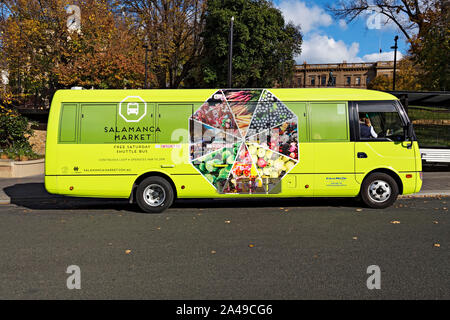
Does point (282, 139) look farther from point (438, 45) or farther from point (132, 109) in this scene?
point (438, 45)

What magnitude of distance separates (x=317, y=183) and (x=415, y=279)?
383 cm

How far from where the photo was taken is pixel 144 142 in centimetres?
763

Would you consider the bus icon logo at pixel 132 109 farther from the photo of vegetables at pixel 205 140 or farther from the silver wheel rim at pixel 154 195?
the silver wheel rim at pixel 154 195

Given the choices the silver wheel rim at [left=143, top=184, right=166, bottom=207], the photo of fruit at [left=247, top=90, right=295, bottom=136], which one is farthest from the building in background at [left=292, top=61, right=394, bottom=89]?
the silver wheel rim at [left=143, top=184, right=166, bottom=207]

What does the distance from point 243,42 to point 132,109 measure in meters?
25.8

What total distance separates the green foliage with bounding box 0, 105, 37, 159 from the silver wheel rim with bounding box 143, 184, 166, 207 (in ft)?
28.8

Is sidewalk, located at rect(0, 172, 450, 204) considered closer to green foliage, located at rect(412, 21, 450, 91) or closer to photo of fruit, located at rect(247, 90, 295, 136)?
photo of fruit, located at rect(247, 90, 295, 136)

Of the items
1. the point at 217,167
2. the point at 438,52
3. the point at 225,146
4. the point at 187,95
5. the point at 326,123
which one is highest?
the point at 438,52

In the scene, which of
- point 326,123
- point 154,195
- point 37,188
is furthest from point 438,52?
point 37,188

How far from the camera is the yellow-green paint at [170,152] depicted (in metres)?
7.57

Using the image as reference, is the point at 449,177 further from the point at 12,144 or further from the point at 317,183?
the point at 12,144

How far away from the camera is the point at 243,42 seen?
31.4m

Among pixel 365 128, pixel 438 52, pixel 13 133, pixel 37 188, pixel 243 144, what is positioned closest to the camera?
pixel 243 144

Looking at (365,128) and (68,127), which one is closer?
(68,127)
